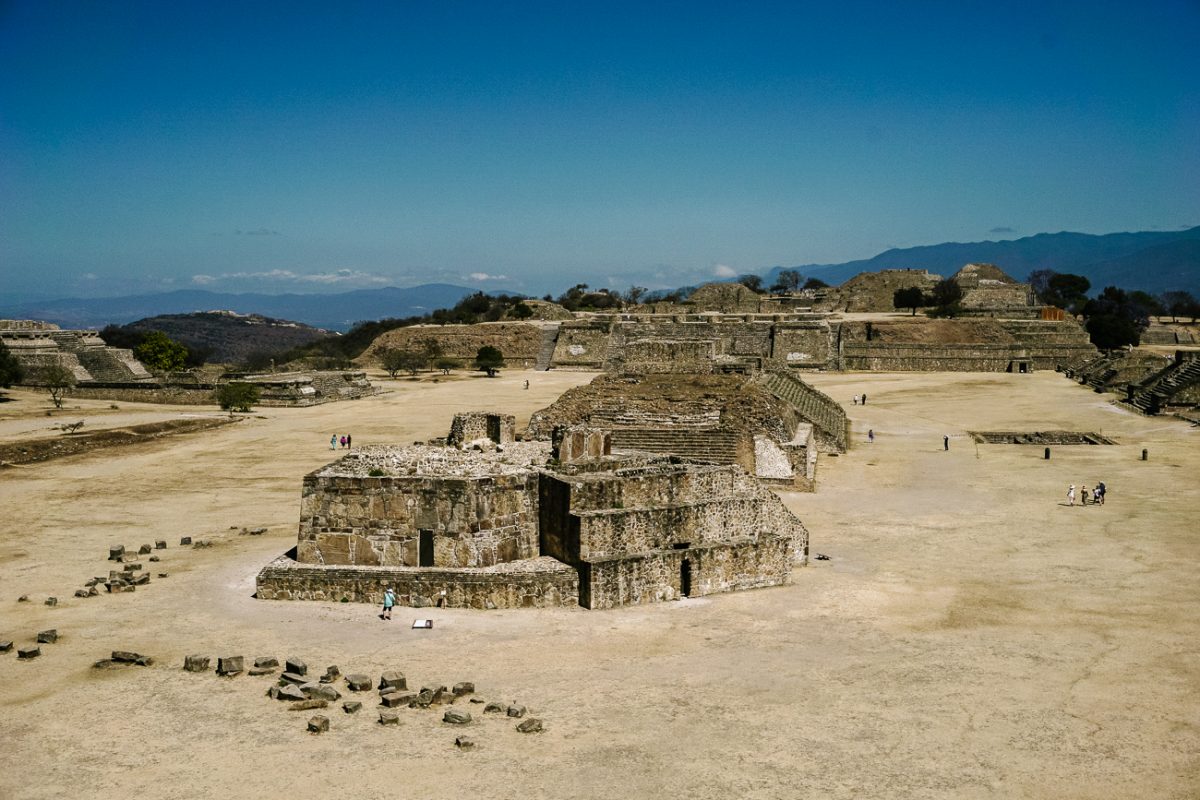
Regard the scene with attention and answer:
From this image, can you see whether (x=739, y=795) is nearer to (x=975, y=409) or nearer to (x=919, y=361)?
(x=975, y=409)

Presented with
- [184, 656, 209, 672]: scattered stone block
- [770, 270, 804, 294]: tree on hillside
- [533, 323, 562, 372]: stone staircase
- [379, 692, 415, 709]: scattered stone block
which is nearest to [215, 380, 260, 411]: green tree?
[533, 323, 562, 372]: stone staircase

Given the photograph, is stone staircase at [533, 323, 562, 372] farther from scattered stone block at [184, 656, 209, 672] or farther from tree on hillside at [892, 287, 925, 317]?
scattered stone block at [184, 656, 209, 672]

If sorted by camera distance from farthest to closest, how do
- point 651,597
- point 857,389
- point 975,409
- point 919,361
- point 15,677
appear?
point 919,361, point 857,389, point 975,409, point 651,597, point 15,677

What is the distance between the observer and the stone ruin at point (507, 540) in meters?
15.0

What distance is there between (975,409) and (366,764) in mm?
38040

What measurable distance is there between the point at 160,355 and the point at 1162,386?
52.6 m

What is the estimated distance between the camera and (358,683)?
11836 mm

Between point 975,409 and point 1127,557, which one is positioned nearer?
point 1127,557

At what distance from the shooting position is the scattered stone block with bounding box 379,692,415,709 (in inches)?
450

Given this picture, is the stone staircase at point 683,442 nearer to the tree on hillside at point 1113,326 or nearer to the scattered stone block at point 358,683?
the scattered stone block at point 358,683

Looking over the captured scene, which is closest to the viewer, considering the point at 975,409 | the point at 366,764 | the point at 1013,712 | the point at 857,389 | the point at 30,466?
the point at 366,764

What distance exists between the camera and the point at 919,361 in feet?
206

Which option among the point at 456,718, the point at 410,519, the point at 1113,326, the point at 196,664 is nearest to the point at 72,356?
the point at 410,519

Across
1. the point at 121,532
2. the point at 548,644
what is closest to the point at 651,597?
the point at 548,644
